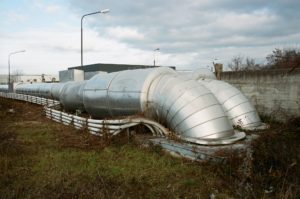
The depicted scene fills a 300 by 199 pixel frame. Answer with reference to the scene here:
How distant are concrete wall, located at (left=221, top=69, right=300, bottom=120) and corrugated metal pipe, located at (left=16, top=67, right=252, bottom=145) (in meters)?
4.18

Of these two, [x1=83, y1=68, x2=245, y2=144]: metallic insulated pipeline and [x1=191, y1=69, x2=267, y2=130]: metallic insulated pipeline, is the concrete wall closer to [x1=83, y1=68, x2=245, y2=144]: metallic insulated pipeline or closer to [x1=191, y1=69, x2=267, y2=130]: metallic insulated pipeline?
[x1=191, y1=69, x2=267, y2=130]: metallic insulated pipeline

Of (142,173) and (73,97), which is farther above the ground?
(73,97)

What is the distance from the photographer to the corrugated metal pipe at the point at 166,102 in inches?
371

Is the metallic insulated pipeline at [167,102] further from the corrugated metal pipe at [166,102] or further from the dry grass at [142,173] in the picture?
the dry grass at [142,173]

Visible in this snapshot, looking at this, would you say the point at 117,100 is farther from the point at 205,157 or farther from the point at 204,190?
the point at 204,190

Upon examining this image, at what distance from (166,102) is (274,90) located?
5.85m

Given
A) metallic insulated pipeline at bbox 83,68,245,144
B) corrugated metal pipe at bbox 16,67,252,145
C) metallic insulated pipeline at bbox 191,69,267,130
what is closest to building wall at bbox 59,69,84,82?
corrugated metal pipe at bbox 16,67,252,145

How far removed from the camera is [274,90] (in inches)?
553

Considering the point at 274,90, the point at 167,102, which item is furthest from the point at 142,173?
the point at 274,90

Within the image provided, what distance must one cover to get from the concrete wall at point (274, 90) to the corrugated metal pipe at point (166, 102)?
418 cm

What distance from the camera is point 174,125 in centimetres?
1002

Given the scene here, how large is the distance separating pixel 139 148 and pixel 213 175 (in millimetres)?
2821

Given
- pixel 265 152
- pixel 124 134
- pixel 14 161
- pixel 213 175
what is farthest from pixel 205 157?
pixel 14 161

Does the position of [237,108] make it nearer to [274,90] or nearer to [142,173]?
[274,90]
